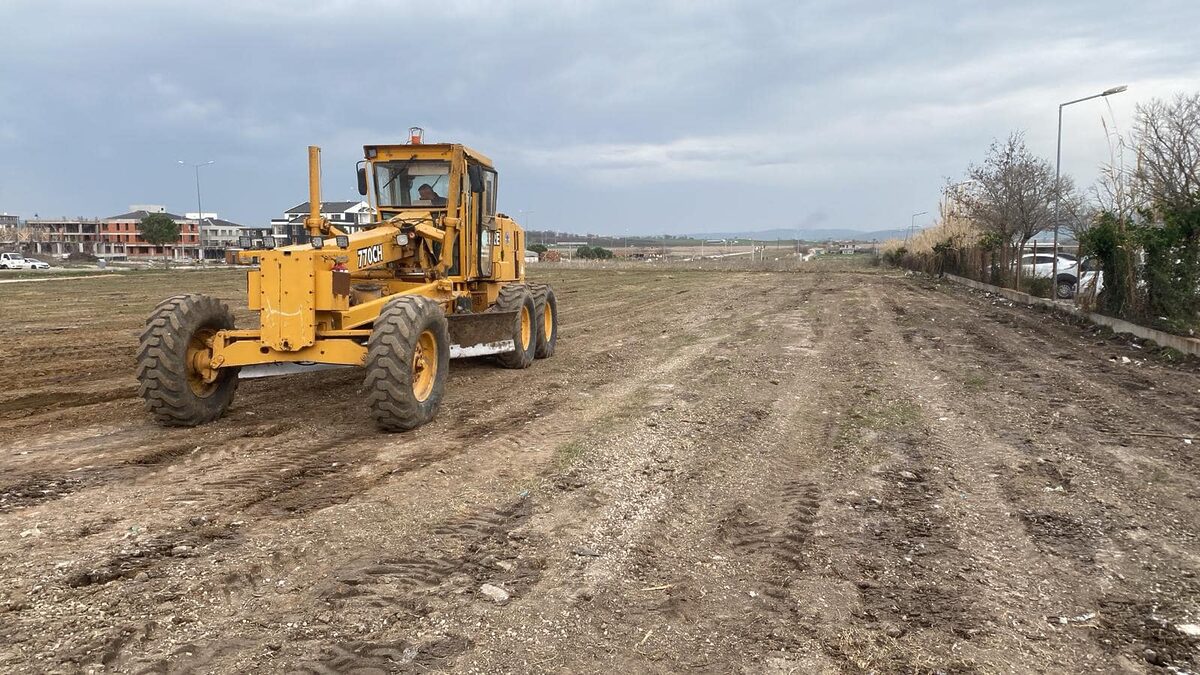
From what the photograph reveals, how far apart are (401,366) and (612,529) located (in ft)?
8.98

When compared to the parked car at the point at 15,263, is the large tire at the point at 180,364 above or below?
below

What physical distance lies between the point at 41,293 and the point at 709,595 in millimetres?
29911

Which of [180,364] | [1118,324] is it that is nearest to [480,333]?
[180,364]

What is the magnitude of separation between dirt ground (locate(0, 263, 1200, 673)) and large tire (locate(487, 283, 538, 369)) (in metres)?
0.87

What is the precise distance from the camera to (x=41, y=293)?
2691 centimetres

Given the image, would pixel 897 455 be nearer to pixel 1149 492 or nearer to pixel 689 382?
pixel 1149 492

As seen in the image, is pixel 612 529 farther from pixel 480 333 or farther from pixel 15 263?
pixel 15 263

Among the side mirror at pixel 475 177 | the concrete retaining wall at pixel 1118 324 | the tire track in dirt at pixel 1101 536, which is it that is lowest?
the tire track in dirt at pixel 1101 536

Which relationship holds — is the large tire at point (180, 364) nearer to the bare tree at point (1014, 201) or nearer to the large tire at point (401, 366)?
the large tire at point (401, 366)

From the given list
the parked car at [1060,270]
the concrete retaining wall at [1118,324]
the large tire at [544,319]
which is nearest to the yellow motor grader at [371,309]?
the large tire at [544,319]

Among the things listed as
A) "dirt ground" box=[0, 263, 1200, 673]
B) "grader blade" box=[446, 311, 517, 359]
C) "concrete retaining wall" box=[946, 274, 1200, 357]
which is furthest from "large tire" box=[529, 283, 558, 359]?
"concrete retaining wall" box=[946, 274, 1200, 357]

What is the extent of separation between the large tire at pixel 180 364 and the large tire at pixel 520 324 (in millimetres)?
3561

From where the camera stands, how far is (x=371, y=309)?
305 inches

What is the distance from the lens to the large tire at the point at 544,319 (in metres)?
11.5
